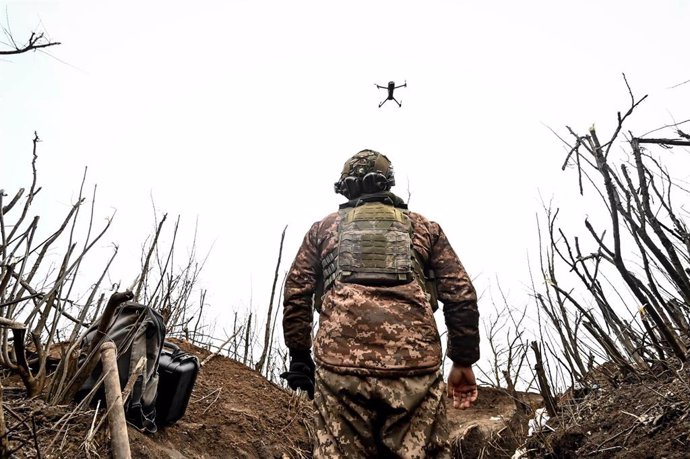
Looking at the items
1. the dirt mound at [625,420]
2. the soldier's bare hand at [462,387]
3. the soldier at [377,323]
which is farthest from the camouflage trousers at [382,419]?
the dirt mound at [625,420]

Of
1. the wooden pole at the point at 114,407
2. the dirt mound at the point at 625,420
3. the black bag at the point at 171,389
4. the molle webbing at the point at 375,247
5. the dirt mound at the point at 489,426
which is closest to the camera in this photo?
the wooden pole at the point at 114,407

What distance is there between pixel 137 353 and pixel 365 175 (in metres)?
1.62

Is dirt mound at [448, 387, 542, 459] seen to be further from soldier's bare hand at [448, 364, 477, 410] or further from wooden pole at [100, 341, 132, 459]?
wooden pole at [100, 341, 132, 459]

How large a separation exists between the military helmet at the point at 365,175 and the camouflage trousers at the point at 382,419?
1.14m

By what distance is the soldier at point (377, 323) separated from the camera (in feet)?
7.58

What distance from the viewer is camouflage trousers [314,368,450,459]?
2273 mm

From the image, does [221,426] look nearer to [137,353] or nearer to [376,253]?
[137,353]

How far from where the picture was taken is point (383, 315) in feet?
8.00

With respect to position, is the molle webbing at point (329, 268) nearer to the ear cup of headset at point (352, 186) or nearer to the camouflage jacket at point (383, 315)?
the camouflage jacket at point (383, 315)

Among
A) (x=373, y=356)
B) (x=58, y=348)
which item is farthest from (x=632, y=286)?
(x=58, y=348)

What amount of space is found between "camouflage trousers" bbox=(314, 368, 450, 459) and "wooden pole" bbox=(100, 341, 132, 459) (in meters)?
0.87

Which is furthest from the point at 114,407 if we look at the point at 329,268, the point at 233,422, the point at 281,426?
the point at 281,426

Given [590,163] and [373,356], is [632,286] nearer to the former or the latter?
[590,163]

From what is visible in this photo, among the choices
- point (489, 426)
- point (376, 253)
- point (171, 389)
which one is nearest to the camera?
point (376, 253)
